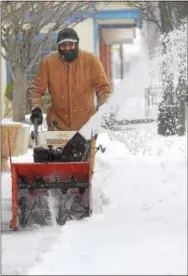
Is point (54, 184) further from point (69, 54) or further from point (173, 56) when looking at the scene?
point (173, 56)

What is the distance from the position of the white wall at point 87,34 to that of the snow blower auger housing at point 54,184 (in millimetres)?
12882

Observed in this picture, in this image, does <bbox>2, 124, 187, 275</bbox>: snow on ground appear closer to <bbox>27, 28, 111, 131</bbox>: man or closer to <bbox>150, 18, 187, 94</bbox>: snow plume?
<bbox>27, 28, 111, 131</bbox>: man

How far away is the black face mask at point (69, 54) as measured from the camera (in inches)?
213

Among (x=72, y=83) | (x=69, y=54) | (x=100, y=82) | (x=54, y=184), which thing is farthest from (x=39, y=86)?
(x=54, y=184)

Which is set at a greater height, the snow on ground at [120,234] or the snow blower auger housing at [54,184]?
the snow blower auger housing at [54,184]

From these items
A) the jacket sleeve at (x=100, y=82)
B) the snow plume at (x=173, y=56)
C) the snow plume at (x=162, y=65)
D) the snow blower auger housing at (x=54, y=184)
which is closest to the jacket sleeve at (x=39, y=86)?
the jacket sleeve at (x=100, y=82)

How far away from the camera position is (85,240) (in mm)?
4004

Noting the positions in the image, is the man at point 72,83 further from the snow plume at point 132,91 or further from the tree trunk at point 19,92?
the tree trunk at point 19,92

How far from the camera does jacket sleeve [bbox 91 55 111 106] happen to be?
5.49 metres

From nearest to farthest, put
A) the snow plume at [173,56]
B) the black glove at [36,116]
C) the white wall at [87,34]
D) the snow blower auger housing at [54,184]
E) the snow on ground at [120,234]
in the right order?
the snow on ground at [120,234] < the snow blower auger housing at [54,184] < the black glove at [36,116] < the snow plume at [173,56] < the white wall at [87,34]

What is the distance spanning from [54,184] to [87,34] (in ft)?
44.0

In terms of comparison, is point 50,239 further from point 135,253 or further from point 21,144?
point 21,144

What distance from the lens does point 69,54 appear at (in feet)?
17.8

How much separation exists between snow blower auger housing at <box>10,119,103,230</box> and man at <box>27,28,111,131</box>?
2.35ft
